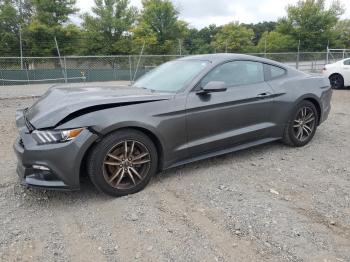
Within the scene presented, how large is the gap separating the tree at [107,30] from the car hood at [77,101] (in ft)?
107

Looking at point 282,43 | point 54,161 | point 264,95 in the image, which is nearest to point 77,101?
point 54,161

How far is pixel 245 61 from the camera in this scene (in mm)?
4477

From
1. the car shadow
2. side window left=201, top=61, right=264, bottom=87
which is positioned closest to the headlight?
the car shadow

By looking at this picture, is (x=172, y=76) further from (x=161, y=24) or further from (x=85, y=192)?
(x=161, y=24)

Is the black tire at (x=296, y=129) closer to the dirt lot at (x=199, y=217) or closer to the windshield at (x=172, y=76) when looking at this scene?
the dirt lot at (x=199, y=217)

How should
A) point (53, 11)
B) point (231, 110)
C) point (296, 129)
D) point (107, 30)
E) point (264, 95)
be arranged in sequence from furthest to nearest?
point (107, 30), point (53, 11), point (296, 129), point (264, 95), point (231, 110)

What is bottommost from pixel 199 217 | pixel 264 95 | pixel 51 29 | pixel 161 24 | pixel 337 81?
pixel 199 217

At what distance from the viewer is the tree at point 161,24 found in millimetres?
36062

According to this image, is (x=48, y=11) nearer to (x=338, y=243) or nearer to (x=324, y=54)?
(x=324, y=54)

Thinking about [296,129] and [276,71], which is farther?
[296,129]

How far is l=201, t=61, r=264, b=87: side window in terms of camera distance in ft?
13.6

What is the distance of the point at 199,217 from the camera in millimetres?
3064

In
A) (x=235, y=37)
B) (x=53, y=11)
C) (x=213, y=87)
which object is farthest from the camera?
(x=235, y=37)

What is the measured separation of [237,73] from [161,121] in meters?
1.40
